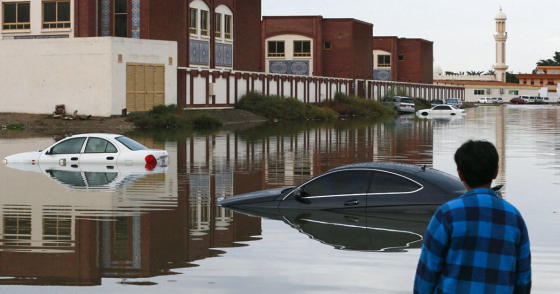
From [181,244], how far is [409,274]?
3.60 metres

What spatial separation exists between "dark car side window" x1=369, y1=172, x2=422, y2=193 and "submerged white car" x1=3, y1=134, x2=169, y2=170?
1051 centimetres

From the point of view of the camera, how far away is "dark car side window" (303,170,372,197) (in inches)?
611

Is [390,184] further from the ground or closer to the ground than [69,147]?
closer to the ground

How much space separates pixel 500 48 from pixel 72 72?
445ft

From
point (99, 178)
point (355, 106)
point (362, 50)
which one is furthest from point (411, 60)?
point (99, 178)

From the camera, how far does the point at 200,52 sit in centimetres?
6556

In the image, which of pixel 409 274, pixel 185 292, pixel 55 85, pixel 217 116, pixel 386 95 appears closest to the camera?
pixel 185 292

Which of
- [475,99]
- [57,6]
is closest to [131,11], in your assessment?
[57,6]

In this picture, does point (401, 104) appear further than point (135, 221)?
Yes

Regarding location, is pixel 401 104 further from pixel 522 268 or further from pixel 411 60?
pixel 522 268

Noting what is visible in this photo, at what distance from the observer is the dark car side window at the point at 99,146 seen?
24906 millimetres

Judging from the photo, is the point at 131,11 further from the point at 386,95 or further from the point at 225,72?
the point at 386,95

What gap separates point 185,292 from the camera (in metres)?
9.56

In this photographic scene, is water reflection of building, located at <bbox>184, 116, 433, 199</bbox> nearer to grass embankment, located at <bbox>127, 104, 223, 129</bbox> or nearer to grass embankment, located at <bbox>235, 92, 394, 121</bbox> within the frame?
grass embankment, located at <bbox>127, 104, 223, 129</bbox>
